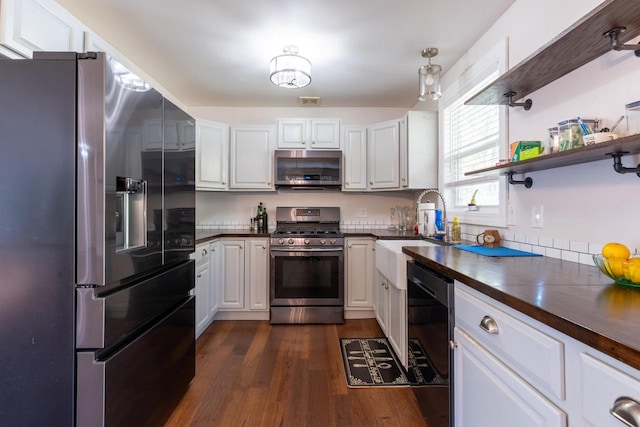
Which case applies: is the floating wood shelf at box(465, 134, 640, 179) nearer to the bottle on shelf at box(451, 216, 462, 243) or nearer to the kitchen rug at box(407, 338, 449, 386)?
the bottle on shelf at box(451, 216, 462, 243)

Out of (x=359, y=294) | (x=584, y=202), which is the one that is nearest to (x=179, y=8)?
(x=584, y=202)

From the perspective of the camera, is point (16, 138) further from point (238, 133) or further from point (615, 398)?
point (238, 133)

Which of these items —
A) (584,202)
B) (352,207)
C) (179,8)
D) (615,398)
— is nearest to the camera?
(615,398)

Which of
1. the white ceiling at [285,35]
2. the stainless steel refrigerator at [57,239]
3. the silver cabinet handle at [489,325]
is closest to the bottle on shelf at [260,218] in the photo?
the white ceiling at [285,35]

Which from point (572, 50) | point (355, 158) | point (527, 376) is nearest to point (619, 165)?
point (572, 50)

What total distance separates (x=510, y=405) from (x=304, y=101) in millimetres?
3234

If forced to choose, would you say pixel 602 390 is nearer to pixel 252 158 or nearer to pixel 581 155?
pixel 581 155

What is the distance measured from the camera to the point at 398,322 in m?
2.10

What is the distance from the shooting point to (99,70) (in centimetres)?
110

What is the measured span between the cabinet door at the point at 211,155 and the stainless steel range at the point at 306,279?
923mm

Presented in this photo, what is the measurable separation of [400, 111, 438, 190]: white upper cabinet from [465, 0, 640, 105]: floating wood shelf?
47.4 inches

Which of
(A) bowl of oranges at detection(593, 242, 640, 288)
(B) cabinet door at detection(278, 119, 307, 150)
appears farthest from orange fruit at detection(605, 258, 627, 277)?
(B) cabinet door at detection(278, 119, 307, 150)

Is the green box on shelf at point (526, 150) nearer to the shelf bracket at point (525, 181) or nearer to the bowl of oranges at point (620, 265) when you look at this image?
the shelf bracket at point (525, 181)

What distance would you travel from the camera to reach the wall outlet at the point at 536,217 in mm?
1540
